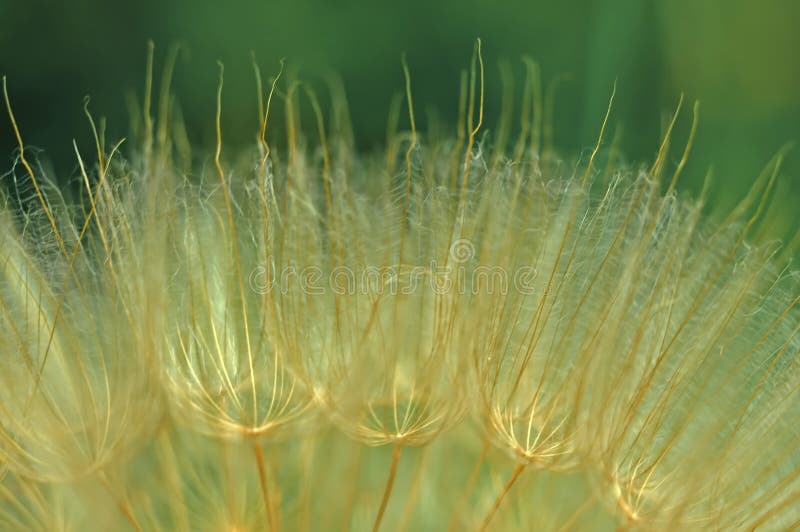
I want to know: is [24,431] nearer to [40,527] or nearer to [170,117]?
[40,527]

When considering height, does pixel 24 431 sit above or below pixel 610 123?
above

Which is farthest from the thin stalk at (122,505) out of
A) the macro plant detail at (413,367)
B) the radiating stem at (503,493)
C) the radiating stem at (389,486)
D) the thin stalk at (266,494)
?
the radiating stem at (503,493)

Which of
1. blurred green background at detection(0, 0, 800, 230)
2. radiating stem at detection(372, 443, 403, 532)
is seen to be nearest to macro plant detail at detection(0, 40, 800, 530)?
radiating stem at detection(372, 443, 403, 532)

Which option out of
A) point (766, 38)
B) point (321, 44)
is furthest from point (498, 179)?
point (766, 38)

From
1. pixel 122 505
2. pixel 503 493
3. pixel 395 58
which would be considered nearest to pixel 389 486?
pixel 503 493

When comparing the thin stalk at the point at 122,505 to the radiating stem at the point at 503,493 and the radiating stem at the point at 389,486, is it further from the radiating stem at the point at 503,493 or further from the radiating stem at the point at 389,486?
the radiating stem at the point at 503,493

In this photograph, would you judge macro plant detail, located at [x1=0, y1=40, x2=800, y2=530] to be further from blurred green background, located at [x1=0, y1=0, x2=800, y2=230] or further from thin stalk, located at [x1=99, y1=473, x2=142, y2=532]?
blurred green background, located at [x1=0, y1=0, x2=800, y2=230]

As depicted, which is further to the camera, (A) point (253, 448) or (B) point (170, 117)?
(B) point (170, 117)
